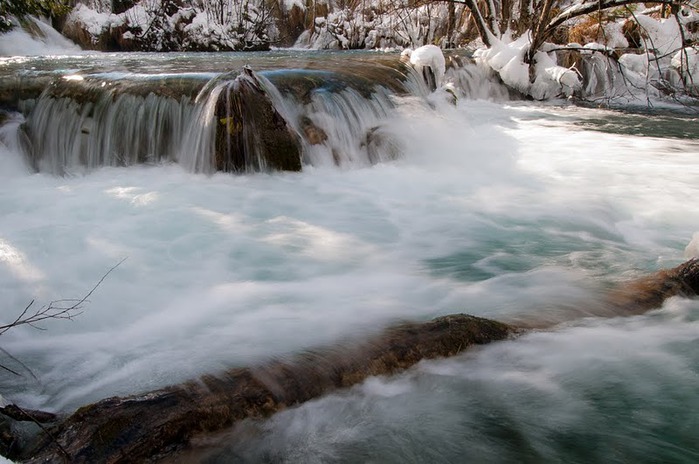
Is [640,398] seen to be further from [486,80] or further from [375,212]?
[486,80]

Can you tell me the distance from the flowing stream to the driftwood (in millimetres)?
71

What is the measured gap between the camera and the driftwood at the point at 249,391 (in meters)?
1.76

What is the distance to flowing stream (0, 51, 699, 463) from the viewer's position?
2168 mm

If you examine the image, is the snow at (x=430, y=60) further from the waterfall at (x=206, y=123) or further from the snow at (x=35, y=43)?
the snow at (x=35, y=43)

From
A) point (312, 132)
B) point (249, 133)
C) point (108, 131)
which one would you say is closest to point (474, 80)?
point (312, 132)

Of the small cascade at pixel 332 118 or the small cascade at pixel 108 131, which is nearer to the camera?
the small cascade at pixel 108 131

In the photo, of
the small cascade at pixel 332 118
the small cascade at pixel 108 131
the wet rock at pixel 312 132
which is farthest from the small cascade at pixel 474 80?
the small cascade at pixel 108 131

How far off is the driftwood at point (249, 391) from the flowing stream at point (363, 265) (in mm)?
71

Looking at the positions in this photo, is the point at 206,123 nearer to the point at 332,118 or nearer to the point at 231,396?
the point at 332,118

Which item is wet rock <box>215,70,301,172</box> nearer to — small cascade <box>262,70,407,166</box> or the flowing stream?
the flowing stream

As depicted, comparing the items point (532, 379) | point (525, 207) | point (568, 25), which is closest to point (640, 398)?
point (532, 379)

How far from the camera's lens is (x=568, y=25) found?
45.1 ft

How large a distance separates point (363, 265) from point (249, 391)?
5.81 ft

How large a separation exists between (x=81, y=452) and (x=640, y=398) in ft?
7.47
